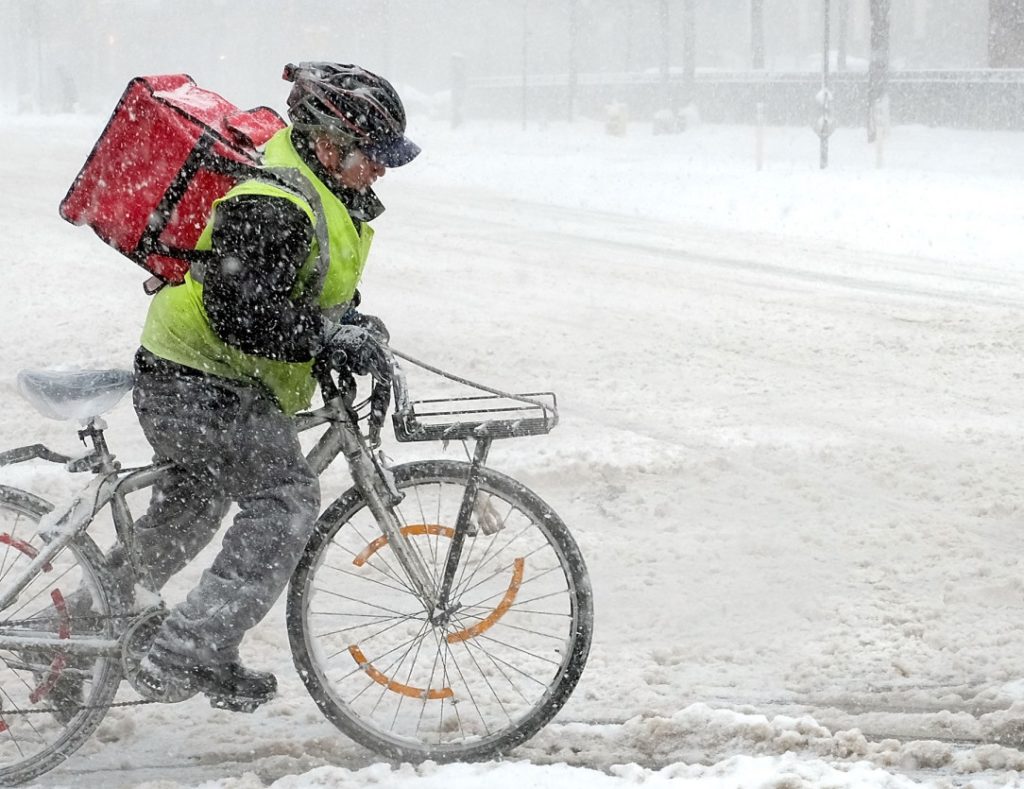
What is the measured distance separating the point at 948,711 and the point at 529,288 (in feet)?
24.0

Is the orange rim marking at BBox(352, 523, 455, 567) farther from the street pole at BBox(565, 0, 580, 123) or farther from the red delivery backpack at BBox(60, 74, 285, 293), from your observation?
the street pole at BBox(565, 0, 580, 123)

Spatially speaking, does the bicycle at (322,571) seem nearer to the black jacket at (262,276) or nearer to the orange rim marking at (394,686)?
the orange rim marking at (394,686)

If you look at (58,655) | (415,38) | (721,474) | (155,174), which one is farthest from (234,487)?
(415,38)

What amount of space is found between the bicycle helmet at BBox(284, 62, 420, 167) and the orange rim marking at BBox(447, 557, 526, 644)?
49.9 inches

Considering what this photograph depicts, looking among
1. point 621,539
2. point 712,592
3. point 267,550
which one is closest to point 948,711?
point 712,592

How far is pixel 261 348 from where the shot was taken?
3248mm

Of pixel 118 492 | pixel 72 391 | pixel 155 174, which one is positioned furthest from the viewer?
pixel 118 492

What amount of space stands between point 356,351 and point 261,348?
0.81ft

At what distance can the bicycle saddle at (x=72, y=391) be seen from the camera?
11.4 feet

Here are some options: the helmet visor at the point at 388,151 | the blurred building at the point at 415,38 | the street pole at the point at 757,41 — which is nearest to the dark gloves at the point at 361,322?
the helmet visor at the point at 388,151

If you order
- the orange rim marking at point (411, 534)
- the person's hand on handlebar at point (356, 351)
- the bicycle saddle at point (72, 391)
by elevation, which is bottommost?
the orange rim marking at point (411, 534)

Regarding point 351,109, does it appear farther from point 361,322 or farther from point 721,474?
point 721,474

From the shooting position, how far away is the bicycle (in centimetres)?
355

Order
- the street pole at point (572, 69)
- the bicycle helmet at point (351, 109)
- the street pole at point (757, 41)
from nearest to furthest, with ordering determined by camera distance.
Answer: the bicycle helmet at point (351, 109) → the street pole at point (572, 69) → the street pole at point (757, 41)
